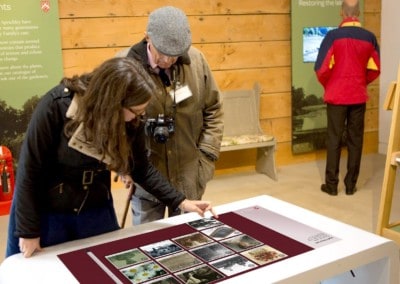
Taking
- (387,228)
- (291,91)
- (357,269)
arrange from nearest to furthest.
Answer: (357,269) → (387,228) → (291,91)

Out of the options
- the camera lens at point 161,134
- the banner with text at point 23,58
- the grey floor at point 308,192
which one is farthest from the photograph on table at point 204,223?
the banner with text at point 23,58

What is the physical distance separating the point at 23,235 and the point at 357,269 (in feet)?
3.48

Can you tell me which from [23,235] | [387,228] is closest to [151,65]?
[23,235]

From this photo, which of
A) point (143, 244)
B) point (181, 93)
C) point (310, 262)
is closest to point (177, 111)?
point (181, 93)

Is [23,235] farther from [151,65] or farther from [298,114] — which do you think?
[298,114]

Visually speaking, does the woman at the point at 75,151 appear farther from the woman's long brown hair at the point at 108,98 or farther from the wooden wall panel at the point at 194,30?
the wooden wall panel at the point at 194,30

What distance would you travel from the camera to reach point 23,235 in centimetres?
143

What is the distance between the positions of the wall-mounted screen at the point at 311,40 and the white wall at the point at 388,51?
79 cm

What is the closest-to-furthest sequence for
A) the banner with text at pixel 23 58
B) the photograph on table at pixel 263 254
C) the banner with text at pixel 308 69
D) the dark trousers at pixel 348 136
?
the photograph on table at pixel 263 254
the banner with text at pixel 23 58
the dark trousers at pixel 348 136
the banner with text at pixel 308 69

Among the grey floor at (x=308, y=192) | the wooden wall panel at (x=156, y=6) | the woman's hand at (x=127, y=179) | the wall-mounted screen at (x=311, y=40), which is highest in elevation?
the wooden wall panel at (x=156, y=6)

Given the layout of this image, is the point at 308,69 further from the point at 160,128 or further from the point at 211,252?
the point at 211,252

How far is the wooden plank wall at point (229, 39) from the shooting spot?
13.0 feet

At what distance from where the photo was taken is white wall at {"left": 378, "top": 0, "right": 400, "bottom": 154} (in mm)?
5047

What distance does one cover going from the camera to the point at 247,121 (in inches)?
183
